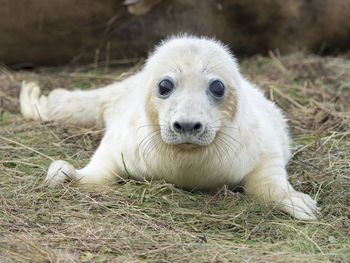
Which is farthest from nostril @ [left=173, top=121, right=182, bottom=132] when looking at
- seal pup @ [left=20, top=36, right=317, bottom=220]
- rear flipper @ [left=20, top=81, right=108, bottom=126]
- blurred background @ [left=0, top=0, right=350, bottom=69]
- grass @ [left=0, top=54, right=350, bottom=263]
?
blurred background @ [left=0, top=0, right=350, bottom=69]

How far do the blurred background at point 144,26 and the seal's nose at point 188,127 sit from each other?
3.87m

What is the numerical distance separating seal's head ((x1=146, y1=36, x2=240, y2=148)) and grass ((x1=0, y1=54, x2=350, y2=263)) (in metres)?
0.48

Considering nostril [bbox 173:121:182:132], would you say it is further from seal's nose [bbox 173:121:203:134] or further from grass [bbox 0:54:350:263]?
grass [bbox 0:54:350:263]

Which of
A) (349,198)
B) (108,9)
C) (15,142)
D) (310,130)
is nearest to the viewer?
(349,198)

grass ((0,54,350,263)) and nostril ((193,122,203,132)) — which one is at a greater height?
nostril ((193,122,203,132))

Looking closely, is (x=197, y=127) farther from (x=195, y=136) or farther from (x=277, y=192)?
(x=277, y=192)

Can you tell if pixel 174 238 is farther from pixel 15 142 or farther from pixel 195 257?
pixel 15 142

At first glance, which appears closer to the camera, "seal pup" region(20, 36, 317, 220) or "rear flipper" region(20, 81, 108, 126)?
"seal pup" region(20, 36, 317, 220)

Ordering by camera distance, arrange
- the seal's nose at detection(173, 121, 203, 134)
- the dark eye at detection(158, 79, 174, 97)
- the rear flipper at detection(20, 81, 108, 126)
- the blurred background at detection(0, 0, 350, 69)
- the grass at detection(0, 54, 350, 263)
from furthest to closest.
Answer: the blurred background at detection(0, 0, 350, 69) < the rear flipper at detection(20, 81, 108, 126) < the dark eye at detection(158, 79, 174, 97) < the seal's nose at detection(173, 121, 203, 134) < the grass at detection(0, 54, 350, 263)

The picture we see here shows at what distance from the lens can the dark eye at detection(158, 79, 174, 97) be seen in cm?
367

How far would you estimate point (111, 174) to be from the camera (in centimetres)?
426

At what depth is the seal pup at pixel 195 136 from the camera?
356cm

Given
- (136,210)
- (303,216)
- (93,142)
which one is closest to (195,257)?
(136,210)

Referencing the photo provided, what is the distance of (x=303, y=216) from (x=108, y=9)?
14.0 feet
